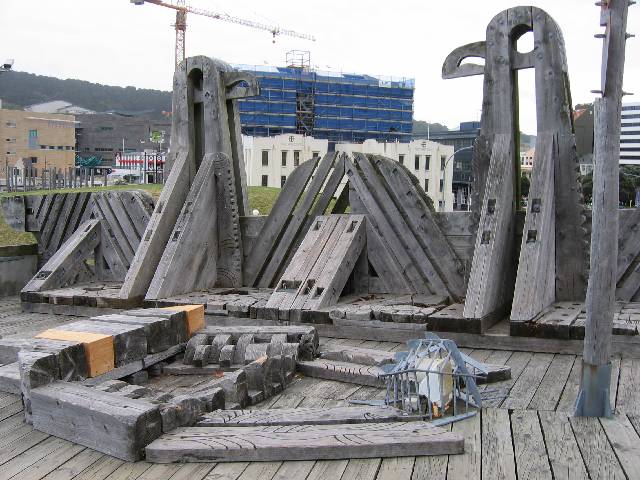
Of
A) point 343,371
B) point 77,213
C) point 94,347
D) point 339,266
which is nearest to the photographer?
point 94,347

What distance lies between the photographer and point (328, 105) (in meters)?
106

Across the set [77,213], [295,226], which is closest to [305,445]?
[295,226]

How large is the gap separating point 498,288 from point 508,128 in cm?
177

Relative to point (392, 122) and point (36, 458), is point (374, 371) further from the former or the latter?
point (392, 122)

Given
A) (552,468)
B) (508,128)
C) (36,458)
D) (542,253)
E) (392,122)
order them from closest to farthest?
(552,468) < (36,458) < (542,253) < (508,128) < (392,122)

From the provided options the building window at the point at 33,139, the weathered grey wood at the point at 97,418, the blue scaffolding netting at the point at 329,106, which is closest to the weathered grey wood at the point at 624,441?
the weathered grey wood at the point at 97,418

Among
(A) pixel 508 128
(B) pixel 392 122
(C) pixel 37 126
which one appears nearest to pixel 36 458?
(A) pixel 508 128

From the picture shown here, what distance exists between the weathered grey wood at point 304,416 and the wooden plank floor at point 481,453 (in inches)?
16.9

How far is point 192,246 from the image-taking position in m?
9.17

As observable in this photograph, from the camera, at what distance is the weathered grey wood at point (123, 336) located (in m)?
5.58

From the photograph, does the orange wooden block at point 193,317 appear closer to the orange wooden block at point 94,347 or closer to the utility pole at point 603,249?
the orange wooden block at point 94,347

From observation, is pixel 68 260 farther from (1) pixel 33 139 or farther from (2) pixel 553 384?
(1) pixel 33 139

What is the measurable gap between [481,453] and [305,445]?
38.6 inches

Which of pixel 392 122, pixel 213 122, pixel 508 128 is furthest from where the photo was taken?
pixel 392 122
